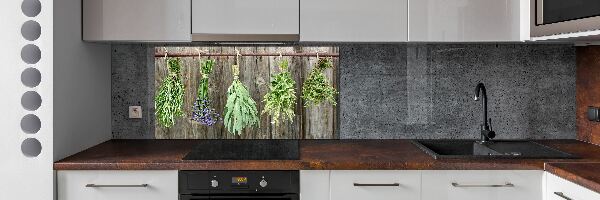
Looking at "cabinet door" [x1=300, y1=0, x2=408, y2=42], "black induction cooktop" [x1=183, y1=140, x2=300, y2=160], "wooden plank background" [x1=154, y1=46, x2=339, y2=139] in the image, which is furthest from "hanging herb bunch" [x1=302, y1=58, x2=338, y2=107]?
"cabinet door" [x1=300, y1=0, x2=408, y2=42]

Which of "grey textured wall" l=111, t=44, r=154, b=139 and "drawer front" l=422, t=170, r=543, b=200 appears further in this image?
"grey textured wall" l=111, t=44, r=154, b=139

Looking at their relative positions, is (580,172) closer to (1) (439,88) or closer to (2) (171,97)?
(1) (439,88)

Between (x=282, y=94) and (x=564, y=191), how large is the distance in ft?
4.62

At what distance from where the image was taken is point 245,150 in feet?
9.44

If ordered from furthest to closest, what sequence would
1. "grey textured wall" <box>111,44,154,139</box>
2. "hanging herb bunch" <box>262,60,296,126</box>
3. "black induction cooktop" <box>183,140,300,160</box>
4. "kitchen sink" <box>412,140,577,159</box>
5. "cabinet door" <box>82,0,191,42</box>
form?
"grey textured wall" <box>111,44,154,139</box> < "hanging herb bunch" <box>262,60,296,126</box> < "kitchen sink" <box>412,140,577,159</box> < "cabinet door" <box>82,0,191,42</box> < "black induction cooktop" <box>183,140,300,160</box>

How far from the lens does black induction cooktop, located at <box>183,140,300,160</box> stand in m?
2.63


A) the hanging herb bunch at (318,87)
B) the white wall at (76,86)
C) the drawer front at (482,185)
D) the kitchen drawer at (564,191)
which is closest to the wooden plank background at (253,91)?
the hanging herb bunch at (318,87)

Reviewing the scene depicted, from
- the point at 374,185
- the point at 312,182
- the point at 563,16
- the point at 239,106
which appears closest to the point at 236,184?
the point at 312,182
